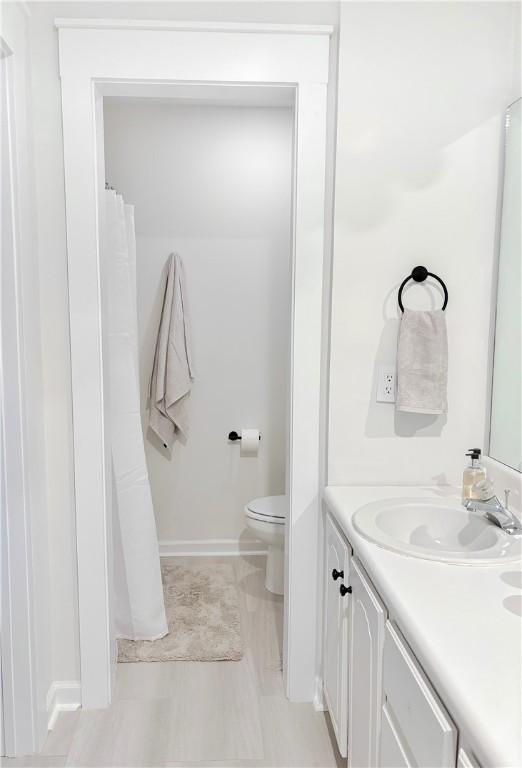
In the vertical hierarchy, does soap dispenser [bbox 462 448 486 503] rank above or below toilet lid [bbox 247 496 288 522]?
above

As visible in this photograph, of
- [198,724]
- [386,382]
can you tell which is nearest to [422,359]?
[386,382]

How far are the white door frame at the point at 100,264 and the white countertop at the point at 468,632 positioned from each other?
2.13ft

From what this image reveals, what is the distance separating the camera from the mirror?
1.91m

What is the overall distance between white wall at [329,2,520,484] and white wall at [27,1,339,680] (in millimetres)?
210

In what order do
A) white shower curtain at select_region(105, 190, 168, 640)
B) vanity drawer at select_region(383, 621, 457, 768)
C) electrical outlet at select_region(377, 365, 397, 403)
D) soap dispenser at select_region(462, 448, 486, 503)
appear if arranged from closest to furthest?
vanity drawer at select_region(383, 621, 457, 768) < soap dispenser at select_region(462, 448, 486, 503) < electrical outlet at select_region(377, 365, 397, 403) < white shower curtain at select_region(105, 190, 168, 640)

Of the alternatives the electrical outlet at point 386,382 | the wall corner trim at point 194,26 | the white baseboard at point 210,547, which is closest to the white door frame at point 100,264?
the wall corner trim at point 194,26

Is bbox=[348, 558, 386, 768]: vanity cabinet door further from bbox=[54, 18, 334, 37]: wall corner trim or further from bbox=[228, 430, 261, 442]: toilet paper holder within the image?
bbox=[228, 430, 261, 442]: toilet paper holder

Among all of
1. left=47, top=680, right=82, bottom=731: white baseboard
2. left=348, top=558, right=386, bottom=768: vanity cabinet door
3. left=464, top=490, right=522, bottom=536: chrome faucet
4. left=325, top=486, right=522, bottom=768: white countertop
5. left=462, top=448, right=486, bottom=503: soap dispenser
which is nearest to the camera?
left=325, top=486, right=522, bottom=768: white countertop

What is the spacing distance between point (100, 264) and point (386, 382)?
3.41 ft

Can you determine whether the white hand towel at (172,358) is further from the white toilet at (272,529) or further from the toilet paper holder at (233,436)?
the white toilet at (272,529)

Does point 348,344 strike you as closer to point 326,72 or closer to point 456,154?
point 456,154

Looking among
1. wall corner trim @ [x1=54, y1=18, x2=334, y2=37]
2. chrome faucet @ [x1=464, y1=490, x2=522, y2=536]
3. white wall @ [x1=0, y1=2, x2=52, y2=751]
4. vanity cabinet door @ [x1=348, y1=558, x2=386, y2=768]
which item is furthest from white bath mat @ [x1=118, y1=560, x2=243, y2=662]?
wall corner trim @ [x1=54, y1=18, x2=334, y2=37]

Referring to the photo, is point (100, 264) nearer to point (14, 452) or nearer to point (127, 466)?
point (14, 452)

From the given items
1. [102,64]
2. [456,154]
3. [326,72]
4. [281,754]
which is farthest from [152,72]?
[281,754]
